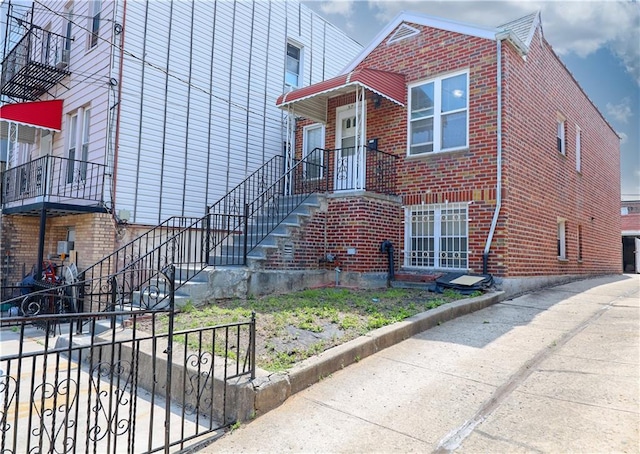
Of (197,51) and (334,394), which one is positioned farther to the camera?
(197,51)

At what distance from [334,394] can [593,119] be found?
13.5 meters

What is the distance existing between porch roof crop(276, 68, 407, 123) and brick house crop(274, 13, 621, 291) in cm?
3

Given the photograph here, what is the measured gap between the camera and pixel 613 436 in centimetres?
288

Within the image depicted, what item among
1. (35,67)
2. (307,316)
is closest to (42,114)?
(35,67)

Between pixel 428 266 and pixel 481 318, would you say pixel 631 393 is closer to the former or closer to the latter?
pixel 481 318

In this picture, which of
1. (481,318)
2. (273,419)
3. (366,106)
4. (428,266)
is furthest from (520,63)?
(273,419)

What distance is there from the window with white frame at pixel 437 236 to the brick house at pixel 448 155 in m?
0.02

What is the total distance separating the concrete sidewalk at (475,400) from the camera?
9.73ft

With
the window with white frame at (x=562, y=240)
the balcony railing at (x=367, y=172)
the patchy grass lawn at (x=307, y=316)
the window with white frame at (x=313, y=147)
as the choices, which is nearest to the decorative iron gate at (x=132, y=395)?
the patchy grass lawn at (x=307, y=316)

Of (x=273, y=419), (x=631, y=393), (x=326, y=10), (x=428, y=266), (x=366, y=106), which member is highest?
(x=326, y=10)

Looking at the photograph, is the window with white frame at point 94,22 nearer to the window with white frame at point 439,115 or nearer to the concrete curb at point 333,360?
the window with white frame at point 439,115

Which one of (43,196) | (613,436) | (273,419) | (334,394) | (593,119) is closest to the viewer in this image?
(613,436)

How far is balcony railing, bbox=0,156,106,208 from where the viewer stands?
9422 millimetres

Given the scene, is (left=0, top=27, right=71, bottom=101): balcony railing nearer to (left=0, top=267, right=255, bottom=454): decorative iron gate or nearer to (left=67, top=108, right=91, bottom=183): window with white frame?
(left=67, top=108, right=91, bottom=183): window with white frame
